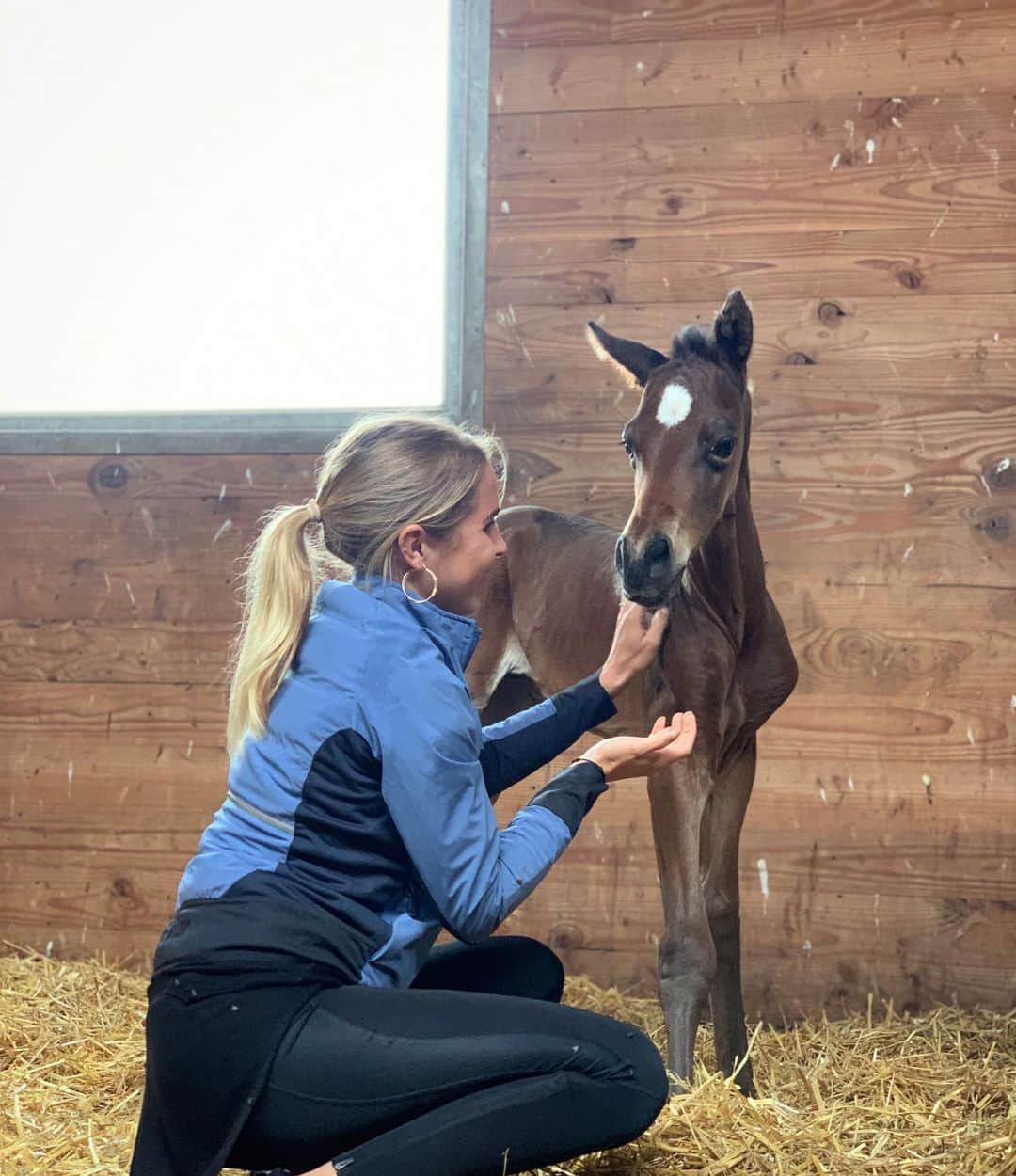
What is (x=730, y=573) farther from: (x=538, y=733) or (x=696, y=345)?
(x=538, y=733)

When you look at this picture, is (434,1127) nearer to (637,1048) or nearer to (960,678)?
(637,1048)

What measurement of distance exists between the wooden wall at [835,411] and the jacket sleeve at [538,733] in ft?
4.02

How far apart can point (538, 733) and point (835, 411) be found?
1493 mm

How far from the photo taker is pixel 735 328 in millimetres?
2244

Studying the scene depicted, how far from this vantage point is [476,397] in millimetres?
3131

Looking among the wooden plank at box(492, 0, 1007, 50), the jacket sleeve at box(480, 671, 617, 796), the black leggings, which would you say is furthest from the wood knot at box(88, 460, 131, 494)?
the black leggings

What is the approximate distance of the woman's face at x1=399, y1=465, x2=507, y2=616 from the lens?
1560 mm

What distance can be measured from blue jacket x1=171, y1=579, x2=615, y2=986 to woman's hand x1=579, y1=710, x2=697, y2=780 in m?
0.17

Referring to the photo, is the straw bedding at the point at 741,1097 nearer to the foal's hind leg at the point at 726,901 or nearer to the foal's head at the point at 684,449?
the foal's hind leg at the point at 726,901

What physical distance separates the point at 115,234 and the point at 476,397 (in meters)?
1.08

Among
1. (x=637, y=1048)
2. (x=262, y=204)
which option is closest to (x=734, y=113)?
(x=262, y=204)

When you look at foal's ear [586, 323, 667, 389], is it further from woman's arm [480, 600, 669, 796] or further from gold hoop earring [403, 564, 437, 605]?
gold hoop earring [403, 564, 437, 605]

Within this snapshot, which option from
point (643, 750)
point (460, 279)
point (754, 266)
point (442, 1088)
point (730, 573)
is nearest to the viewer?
point (442, 1088)

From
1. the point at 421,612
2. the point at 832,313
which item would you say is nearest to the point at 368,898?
the point at 421,612
